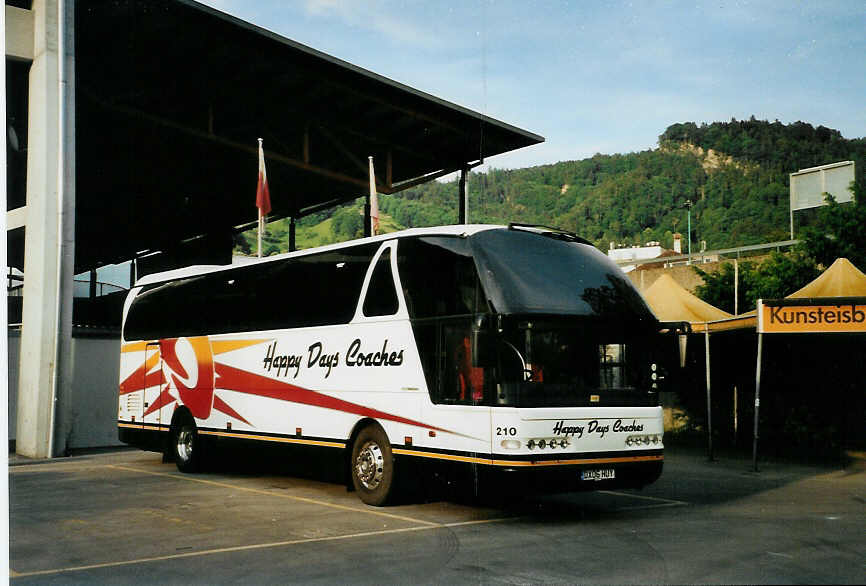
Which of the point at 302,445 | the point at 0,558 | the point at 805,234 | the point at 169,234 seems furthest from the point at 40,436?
the point at 169,234

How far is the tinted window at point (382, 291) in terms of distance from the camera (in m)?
11.8

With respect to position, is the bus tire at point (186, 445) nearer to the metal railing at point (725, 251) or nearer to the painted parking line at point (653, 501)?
the painted parking line at point (653, 501)

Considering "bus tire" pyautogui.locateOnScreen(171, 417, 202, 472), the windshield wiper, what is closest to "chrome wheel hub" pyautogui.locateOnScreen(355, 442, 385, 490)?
the windshield wiper

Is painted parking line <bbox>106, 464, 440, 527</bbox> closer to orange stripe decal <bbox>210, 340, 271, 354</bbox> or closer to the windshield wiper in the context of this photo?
orange stripe decal <bbox>210, 340, 271, 354</bbox>

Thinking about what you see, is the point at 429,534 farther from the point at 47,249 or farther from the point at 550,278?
the point at 47,249

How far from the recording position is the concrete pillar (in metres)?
18.7

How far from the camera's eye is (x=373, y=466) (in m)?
11.9

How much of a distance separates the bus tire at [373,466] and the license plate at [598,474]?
2.37m

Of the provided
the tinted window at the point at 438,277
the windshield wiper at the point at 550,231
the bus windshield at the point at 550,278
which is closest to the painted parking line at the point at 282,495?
the tinted window at the point at 438,277

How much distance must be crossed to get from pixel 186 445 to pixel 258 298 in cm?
346

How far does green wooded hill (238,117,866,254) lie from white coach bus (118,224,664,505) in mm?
1217

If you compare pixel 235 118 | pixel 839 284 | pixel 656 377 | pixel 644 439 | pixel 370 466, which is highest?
pixel 235 118

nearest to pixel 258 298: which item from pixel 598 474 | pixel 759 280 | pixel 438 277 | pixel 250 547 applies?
pixel 438 277

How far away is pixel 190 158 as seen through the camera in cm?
3219
